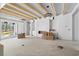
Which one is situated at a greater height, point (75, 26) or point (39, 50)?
point (75, 26)

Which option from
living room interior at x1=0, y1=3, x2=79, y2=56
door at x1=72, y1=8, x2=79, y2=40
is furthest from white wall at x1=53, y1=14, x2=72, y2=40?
door at x1=72, y1=8, x2=79, y2=40

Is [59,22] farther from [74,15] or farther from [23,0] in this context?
[23,0]

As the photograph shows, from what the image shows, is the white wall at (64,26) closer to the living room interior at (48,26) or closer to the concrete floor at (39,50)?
the living room interior at (48,26)

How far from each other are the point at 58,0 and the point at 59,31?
28.6 feet

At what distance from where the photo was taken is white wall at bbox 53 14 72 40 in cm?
968

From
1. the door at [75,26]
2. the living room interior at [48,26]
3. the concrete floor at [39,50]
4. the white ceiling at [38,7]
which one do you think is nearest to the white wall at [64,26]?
the living room interior at [48,26]

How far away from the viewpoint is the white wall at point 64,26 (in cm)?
968

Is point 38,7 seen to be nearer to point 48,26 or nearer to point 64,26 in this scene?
point 64,26

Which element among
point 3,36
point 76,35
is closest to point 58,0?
point 76,35

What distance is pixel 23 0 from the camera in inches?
89.7

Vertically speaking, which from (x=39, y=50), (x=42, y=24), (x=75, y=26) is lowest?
(x=39, y=50)

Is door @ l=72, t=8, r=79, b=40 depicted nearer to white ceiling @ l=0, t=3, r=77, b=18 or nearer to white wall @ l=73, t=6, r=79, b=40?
white wall @ l=73, t=6, r=79, b=40

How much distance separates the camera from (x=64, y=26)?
33.4 feet

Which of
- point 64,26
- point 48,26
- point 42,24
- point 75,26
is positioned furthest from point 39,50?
point 42,24
